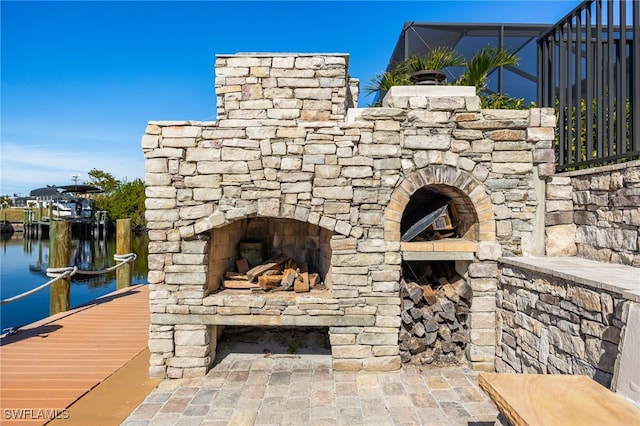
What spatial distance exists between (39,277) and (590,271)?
64.8ft

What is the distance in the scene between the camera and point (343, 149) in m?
3.90

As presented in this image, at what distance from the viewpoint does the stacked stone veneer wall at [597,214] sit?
3240mm

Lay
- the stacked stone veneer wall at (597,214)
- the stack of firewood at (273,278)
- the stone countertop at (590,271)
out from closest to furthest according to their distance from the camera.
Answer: the stone countertop at (590,271), the stacked stone veneer wall at (597,214), the stack of firewood at (273,278)

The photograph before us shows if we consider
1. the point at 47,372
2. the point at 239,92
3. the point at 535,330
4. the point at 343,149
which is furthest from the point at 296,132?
the point at 47,372

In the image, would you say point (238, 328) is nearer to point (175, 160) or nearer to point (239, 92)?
point (175, 160)

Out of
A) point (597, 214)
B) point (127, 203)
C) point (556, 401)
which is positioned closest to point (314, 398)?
point (556, 401)

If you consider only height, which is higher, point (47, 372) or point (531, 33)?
point (531, 33)

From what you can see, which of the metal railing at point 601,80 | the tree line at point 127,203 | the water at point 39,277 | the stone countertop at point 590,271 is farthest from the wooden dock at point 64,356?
the tree line at point 127,203

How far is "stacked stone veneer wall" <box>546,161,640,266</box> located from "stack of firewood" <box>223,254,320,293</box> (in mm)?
3039

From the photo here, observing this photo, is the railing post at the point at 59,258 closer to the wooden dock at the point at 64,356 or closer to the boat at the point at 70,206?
the wooden dock at the point at 64,356

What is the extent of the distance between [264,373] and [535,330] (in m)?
3.03

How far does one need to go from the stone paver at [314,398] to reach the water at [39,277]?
4.87 metres

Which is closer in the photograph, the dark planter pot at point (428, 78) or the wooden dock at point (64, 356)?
the wooden dock at point (64, 356)

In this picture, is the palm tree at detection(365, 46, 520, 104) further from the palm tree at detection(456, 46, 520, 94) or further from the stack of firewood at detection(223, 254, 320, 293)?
the stack of firewood at detection(223, 254, 320, 293)
